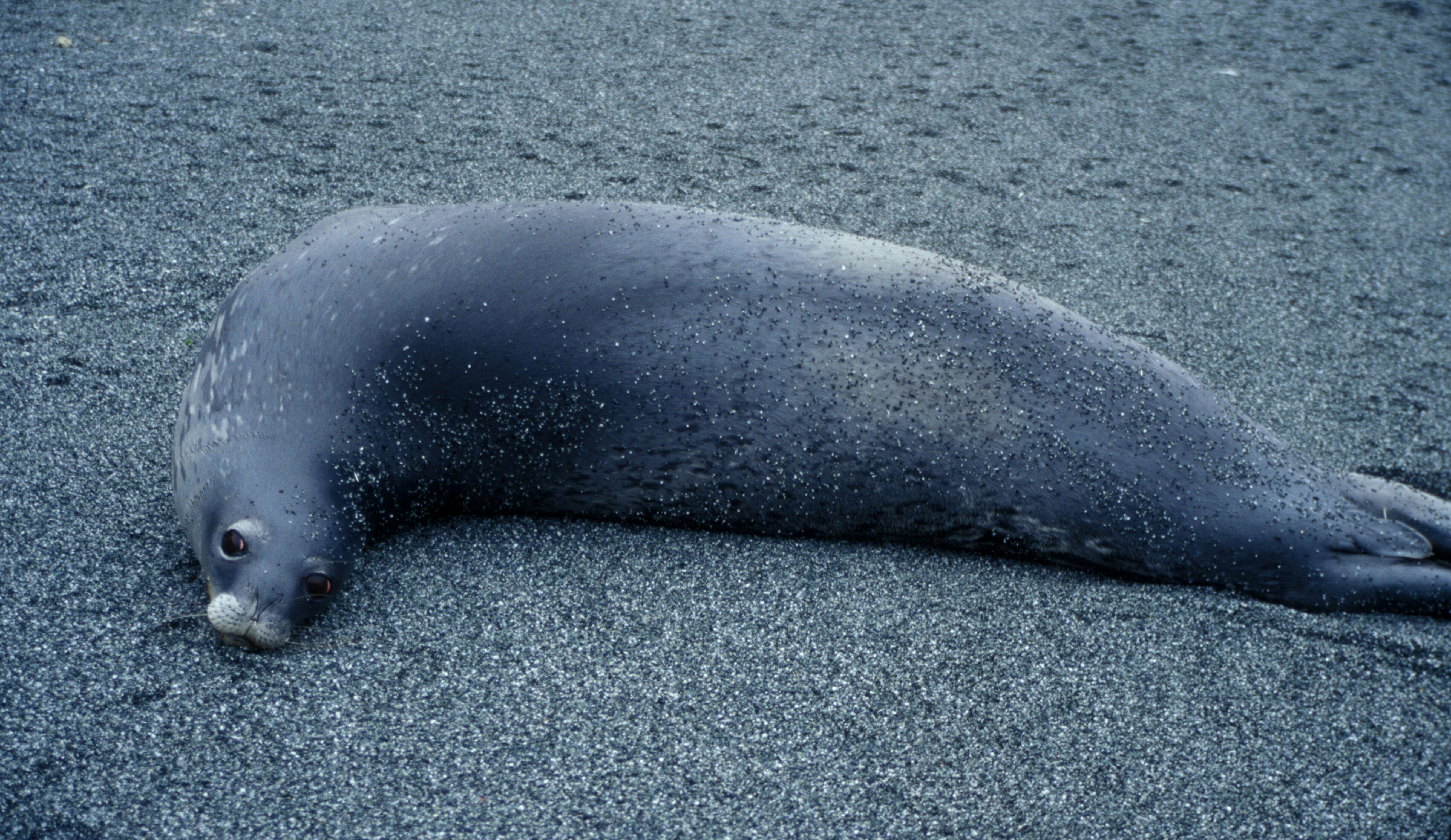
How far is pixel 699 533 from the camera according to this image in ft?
7.47

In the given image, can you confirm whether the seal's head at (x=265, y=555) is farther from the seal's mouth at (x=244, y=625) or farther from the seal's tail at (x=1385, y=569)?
the seal's tail at (x=1385, y=569)

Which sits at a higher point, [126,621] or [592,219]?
[592,219]

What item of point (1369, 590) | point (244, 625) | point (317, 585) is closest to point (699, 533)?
point (317, 585)

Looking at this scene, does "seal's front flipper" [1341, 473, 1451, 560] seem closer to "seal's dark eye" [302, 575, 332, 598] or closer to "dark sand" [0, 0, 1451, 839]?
"dark sand" [0, 0, 1451, 839]

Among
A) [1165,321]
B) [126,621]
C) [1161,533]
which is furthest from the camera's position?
[1165,321]

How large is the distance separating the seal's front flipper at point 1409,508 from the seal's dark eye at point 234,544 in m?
2.29

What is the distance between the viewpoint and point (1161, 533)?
2.13 metres

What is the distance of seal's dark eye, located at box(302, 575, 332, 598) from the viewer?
6.40 ft

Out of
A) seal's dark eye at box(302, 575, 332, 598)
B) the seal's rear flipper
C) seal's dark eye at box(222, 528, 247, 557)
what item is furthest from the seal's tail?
seal's dark eye at box(222, 528, 247, 557)

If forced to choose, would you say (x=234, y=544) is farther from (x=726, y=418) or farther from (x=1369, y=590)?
(x=1369, y=590)

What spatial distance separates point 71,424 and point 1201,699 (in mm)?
2573

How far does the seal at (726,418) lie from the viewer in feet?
6.76

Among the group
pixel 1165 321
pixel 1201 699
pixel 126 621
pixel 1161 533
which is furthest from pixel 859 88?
pixel 126 621

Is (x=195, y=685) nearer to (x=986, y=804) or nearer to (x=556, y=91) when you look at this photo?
(x=986, y=804)
